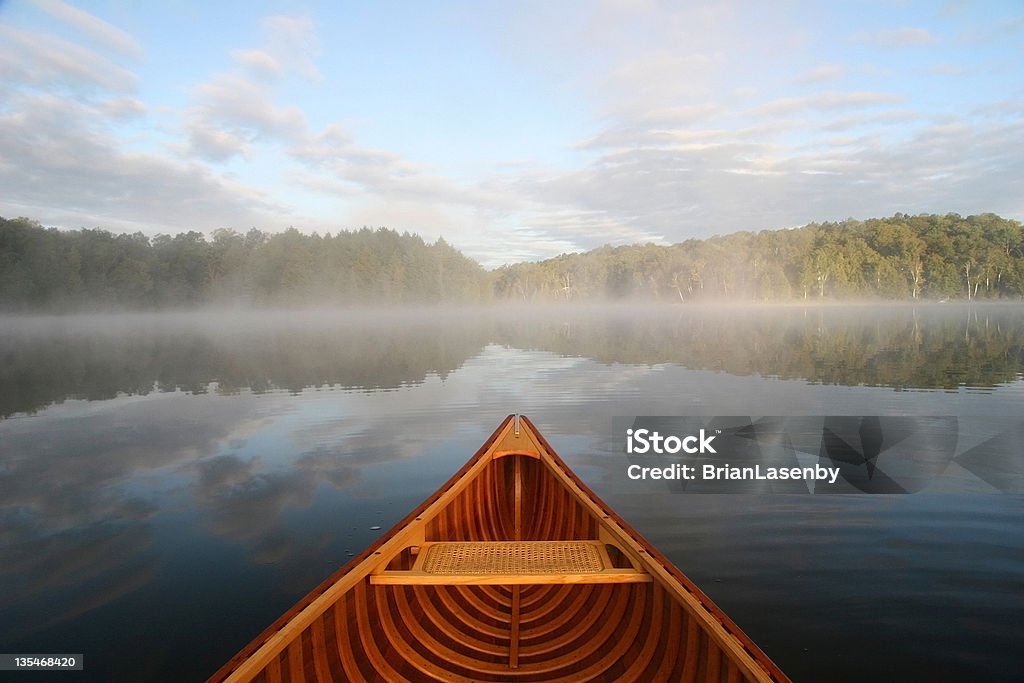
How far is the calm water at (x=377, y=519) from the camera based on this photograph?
493 centimetres

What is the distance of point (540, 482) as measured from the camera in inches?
288

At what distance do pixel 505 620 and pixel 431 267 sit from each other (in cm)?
14804

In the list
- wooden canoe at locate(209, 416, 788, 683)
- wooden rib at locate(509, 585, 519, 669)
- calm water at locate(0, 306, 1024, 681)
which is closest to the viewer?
wooden canoe at locate(209, 416, 788, 683)

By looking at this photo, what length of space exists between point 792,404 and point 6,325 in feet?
354

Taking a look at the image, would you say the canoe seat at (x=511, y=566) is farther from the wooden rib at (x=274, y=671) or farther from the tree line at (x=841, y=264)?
the tree line at (x=841, y=264)

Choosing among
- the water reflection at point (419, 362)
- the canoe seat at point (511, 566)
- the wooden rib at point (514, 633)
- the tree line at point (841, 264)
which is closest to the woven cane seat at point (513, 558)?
the canoe seat at point (511, 566)

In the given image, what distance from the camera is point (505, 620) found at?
4484 mm

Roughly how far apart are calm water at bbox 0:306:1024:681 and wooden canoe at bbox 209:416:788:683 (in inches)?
60.7

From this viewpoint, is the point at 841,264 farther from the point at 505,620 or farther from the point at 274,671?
the point at 274,671

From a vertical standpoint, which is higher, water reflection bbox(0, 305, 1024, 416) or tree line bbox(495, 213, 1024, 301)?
tree line bbox(495, 213, 1024, 301)

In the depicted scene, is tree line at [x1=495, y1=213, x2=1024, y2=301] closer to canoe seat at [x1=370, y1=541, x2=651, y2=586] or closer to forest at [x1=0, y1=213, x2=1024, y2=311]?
forest at [x1=0, y1=213, x2=1024, y2=311]

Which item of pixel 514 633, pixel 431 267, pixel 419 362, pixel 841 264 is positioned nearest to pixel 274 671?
pixel 514 633

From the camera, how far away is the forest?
9806cm

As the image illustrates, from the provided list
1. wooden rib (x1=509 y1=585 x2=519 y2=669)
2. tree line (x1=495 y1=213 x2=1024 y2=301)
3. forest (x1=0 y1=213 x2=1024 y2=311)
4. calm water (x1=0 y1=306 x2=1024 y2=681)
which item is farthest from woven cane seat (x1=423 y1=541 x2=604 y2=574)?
tree line (x1=495 y1=213 x2=1024 y2=301)
